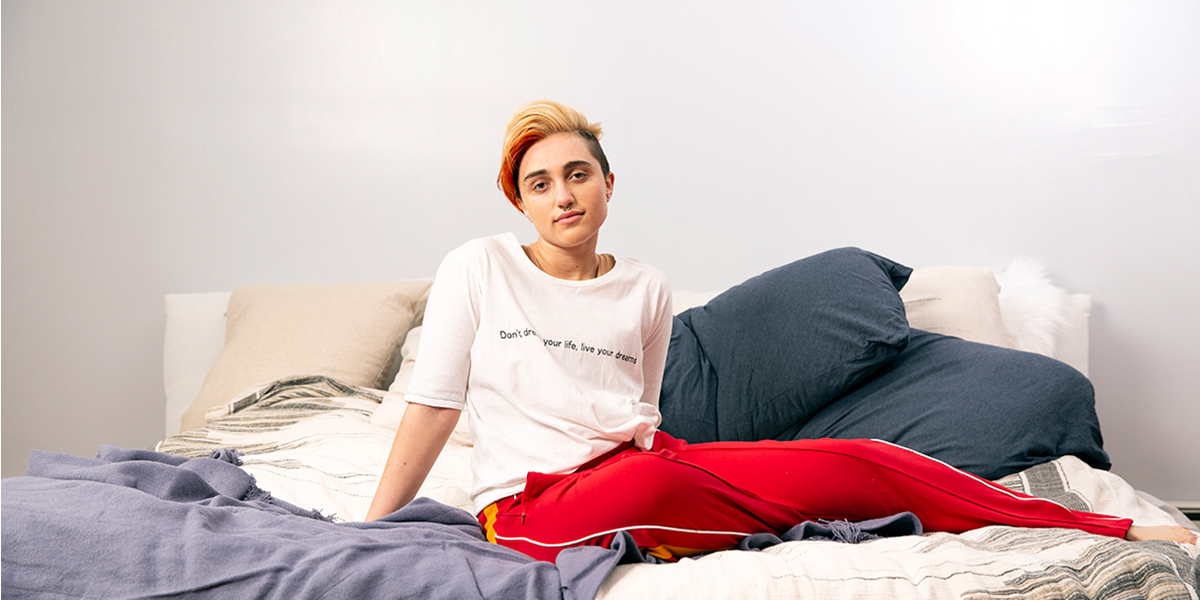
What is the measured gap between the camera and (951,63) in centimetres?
246

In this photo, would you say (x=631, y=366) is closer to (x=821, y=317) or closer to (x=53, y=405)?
(x=821, y=317)

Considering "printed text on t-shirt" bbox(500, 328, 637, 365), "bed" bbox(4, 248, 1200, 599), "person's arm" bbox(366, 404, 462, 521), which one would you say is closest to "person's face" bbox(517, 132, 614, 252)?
"printed text on t-shirt" bbox(500, 328, 637, 365)

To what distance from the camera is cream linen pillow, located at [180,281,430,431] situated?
217 centimetres

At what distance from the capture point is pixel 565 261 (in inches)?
50.9

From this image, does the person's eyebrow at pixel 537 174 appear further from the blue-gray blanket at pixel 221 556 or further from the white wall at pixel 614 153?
the white wall at pixel 614 153

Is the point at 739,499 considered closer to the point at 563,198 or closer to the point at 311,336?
the point at 563,198

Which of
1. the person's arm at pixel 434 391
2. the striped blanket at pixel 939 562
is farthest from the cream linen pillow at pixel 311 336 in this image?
the person's arm at pixel 434 391

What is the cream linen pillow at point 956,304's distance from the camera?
1928mm

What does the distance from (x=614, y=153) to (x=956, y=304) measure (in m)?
1.23

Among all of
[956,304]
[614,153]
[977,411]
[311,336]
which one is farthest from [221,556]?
[614,153]

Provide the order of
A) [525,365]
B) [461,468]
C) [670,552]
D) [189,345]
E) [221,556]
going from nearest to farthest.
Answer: [221,556], [670,552], [525,365], [461,468], [189,345]

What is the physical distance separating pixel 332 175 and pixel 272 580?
2.19 meters

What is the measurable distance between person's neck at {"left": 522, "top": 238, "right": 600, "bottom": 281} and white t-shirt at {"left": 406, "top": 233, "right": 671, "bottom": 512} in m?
0.03

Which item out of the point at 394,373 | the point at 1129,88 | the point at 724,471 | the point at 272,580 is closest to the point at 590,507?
the point at 724,471
